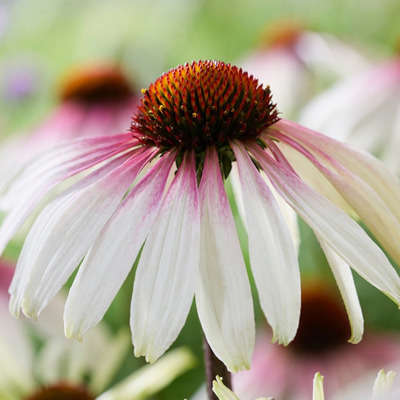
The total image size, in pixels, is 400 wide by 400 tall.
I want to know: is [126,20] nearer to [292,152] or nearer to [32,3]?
[32,3]

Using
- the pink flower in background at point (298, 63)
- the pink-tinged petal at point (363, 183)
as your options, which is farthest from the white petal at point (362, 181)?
the pink flower in background at point (298, 63)

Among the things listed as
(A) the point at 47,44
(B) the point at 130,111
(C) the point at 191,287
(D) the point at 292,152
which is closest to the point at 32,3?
(A) the point at 47,44

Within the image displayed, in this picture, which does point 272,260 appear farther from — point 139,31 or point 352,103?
point 139,31

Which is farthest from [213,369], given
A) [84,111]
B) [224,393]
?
[84,111]

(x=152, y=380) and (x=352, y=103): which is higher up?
(x=352, y=103)

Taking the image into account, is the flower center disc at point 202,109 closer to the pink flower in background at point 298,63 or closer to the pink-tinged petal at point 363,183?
the pink-tinged petal at point 363,183

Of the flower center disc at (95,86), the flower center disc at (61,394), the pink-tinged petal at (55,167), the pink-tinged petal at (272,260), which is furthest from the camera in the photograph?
the flower center disc at (95,86)
